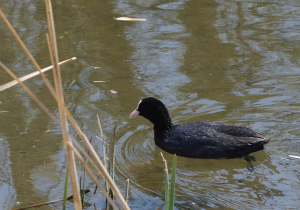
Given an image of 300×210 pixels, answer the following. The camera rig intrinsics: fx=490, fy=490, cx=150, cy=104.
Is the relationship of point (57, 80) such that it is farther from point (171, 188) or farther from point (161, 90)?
point (161, 90)

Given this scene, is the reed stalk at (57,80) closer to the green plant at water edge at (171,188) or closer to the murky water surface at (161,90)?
the green plant at water edge at (171,188)

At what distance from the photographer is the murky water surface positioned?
4285 millimetres

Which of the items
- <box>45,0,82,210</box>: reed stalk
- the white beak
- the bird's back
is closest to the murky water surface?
the bird's back

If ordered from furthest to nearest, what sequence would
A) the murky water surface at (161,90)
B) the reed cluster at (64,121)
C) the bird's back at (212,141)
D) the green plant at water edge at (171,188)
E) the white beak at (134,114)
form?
the white beak at (134,114) < the bird's back at (212,141) < the murky water surface at (161,90) < the green plant at water edge at (171,188) < the reed cluster at (64,121)

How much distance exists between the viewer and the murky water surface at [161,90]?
14.1 feet

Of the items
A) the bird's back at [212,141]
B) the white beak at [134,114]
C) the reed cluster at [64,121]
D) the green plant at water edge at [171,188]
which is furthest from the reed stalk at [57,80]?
the white beak at [134,114]

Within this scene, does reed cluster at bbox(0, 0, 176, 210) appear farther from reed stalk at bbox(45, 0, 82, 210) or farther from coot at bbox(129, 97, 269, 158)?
coot at bbox(129, 97, 269, 158)

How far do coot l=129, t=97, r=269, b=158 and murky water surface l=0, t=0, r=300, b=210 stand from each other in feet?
0.34

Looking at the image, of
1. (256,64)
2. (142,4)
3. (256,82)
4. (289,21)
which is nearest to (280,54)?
(256,64)

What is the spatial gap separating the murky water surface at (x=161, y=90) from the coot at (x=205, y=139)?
0.34ft

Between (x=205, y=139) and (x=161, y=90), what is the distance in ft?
5.26

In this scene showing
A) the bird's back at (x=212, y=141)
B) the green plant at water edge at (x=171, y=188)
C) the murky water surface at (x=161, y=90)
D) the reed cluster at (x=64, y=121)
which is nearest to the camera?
the reed cluster at (x=64, y=121)

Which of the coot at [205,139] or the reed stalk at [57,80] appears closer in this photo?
the reed stalk at [57,80]

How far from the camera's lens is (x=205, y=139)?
499cm
